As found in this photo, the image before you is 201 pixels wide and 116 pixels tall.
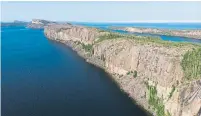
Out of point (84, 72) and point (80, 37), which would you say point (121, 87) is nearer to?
point (84, 72)

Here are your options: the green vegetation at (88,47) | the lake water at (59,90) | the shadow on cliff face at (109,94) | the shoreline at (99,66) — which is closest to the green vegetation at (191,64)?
the shoreline at (99,66)

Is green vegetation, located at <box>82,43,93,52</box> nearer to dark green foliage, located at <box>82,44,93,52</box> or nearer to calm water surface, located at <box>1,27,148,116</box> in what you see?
dark green foliage, located at <box>82,44,93,52</box>

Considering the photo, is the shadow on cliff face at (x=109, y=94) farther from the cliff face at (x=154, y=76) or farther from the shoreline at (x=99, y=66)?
the cliff face at (x=154, y=76)

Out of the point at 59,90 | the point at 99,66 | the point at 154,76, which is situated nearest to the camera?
the point at 154,76

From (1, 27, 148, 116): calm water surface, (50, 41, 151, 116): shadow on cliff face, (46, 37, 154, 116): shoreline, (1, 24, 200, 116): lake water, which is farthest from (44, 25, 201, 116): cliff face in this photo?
(1, 24, 200, 116): lake water

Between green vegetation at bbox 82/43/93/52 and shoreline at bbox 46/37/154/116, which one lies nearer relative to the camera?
shoreline at bbox 46/37/154/116

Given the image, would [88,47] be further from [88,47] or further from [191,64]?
[191,64]

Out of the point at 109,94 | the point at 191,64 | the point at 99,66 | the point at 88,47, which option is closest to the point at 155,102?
the point at 191,64
